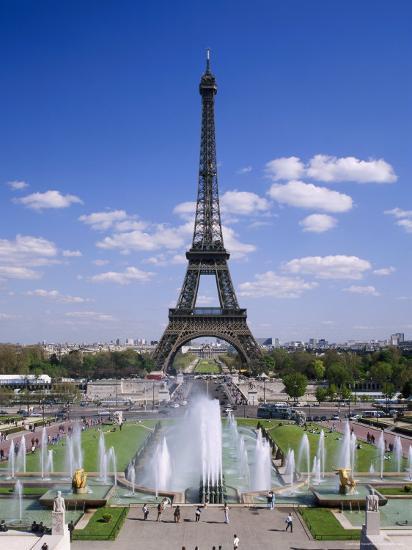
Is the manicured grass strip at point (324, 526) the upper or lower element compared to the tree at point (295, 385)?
lower

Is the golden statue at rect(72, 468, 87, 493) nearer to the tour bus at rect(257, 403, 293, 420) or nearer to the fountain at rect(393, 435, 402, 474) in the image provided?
the fountain at rect(393, 435, 402, 474)

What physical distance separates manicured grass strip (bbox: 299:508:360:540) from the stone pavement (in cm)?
39

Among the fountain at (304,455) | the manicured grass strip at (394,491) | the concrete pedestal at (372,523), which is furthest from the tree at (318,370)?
the concrete pedestal at (372,523)

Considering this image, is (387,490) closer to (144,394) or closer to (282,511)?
(282,511)

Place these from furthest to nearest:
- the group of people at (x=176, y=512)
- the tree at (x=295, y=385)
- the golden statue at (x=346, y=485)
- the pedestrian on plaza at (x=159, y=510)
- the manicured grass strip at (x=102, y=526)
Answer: the tree at (x=295, y=385)
the golden statue at (x=346, y=485)
the pedestrian on plaza at (x=159, y=510)
the group of people at (x=176, y=512)
the manicured grass strip at (x=102, y=526)

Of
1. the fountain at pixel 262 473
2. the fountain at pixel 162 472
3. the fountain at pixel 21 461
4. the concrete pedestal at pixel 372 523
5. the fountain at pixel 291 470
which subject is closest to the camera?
the concrete pedestal at pixel 372 523

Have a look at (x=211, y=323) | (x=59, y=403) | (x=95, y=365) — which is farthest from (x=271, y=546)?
(x=95, y=365)

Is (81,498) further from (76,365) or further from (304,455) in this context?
(76,365)

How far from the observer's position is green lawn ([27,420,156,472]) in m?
37.6

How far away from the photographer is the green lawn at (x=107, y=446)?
37.6 metres

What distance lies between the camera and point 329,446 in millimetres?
43156

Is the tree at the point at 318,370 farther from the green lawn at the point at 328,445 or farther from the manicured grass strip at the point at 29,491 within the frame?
the manicured grass strip at the point at 29,491

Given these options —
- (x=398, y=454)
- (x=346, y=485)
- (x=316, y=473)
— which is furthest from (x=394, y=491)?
(x=398, y=454)

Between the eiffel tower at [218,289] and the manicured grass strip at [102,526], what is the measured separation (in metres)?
65.6
